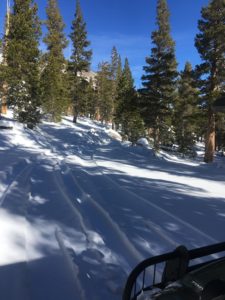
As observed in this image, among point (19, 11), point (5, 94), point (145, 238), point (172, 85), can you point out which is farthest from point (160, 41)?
point (145, 238)

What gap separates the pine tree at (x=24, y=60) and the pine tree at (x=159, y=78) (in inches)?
374

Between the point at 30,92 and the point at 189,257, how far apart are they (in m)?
24.5

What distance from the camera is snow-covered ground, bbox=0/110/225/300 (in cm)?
367

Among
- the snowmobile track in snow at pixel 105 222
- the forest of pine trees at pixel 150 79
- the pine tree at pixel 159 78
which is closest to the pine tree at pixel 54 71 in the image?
the forest of pine trees at pixel 150 79

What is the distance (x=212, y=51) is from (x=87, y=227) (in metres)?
19.6

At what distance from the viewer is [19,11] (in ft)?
77.3

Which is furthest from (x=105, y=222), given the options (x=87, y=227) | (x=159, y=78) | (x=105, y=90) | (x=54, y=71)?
(x=105, y=90)

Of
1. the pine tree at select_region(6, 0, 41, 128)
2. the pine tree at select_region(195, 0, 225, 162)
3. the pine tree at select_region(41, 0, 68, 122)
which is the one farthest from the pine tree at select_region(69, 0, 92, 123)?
the pine tree at select_region(195, 0, 225, 162)

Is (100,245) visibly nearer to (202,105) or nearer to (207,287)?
(207,287)

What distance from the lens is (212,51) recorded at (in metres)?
21.3

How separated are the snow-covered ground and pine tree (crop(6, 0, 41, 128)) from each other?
600 inches

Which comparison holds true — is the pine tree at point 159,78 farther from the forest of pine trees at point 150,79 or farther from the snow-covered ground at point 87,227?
the snow-covered ground at point 87,227

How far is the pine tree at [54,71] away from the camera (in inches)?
1065

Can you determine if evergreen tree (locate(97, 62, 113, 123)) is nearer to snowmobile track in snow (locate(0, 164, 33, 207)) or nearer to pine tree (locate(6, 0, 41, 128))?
pine tree (locate(6, 0, 41, 128))
